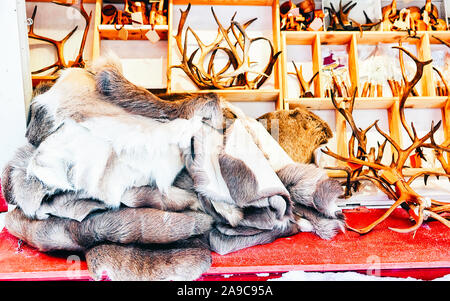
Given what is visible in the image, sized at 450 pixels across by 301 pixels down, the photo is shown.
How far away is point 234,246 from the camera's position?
0.79 m

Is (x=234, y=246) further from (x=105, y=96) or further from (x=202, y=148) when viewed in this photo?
(x=105, y=96)

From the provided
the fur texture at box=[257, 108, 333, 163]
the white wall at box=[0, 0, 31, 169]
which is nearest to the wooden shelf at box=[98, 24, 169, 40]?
the white wall at box=[0, 0, 31, 169]

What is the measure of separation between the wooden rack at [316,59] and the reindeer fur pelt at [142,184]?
1031mm

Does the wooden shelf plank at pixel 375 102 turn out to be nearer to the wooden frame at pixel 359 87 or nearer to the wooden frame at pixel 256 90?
the wooden frame at pixel 359 87

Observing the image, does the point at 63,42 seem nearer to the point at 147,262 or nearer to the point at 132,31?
the point at 132,31

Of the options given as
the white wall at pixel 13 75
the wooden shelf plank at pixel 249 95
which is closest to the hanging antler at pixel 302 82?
the wooden shelf plank at pixel 249 95

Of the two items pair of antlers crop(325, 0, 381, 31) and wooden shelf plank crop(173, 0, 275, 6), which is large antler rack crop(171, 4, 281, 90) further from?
pair of antlers crop(325, 0, 381, 31)

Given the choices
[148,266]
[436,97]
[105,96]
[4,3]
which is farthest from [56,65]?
[436,97]

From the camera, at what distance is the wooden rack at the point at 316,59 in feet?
6.26

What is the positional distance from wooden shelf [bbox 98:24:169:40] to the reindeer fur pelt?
1.12 meters

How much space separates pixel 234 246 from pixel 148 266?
0.20 meters

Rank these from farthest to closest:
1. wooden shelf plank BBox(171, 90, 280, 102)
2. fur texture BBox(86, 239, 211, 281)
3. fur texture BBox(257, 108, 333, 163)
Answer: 1. wooden shelf plank BBox(171, 90, 280, 102)
2. fur texture BBox(257, 108, 333, 163)
3. fur texture BBox(86, 239, 211, 281)

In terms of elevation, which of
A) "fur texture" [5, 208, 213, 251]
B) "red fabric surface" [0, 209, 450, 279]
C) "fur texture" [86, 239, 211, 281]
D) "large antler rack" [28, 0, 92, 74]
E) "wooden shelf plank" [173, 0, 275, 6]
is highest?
"wooden shelf plank" [173, 0, 275, 6]

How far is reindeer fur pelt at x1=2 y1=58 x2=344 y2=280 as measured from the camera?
28.8 inches
